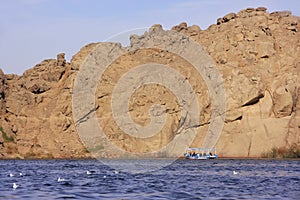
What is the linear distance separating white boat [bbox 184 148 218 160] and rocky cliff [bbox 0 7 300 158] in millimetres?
2294

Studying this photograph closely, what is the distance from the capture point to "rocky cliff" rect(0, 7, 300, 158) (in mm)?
148625

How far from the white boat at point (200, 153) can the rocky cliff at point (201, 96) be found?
2.29m

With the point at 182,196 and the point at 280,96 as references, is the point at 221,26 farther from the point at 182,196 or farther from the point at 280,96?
the point at 182,196

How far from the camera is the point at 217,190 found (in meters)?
47.9

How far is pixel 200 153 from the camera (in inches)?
5935

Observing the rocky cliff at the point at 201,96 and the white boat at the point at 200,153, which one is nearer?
the white boat at the point at 200,153

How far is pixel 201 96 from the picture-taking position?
162 meters

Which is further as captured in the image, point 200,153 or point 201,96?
point 201,96

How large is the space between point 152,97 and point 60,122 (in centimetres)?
2557

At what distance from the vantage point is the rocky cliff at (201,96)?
14862 centimetres

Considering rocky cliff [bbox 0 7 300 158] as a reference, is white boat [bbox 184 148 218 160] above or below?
below

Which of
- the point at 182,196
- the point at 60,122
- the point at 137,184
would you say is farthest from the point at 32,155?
the point at 182,196

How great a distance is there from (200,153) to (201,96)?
18.3m

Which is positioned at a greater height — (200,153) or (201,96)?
(201,96)
